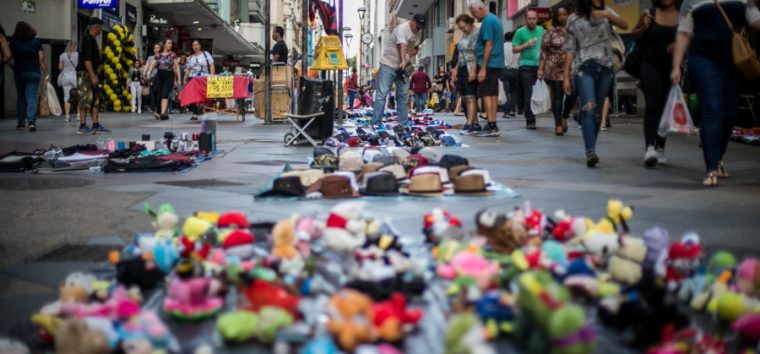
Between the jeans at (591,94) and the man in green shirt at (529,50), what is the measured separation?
20.8 feet

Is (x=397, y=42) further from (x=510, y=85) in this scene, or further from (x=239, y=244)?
(x=239, y=244)

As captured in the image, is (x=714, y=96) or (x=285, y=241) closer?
(x=285, y=241)

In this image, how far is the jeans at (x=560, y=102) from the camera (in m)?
12.2

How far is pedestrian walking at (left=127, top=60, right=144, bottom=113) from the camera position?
26.2m

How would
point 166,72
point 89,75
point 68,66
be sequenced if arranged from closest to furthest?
point 89,75 → point 68,66 → point 166,72

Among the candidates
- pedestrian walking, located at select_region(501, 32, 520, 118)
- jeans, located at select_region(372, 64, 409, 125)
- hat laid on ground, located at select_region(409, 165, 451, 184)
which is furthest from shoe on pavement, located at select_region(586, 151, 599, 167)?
pedestrian walking, located at select_region(501, 32, 520, 118)

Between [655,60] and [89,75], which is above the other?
[89,75]

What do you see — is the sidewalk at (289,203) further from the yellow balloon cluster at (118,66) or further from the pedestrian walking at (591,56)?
the yellow balloon cluster at (118,66)

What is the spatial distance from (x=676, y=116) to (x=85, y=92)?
30.2 ft

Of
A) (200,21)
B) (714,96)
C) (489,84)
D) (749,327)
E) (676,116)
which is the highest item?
(200,21)

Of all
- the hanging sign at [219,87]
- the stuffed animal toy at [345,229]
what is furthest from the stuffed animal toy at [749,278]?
the hanging sign at [219,87]

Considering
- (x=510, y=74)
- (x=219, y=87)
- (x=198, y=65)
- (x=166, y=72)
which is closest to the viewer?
(x=166, y=72)

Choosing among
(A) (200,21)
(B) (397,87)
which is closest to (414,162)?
(B) (397,87)

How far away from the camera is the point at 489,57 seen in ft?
37.7
